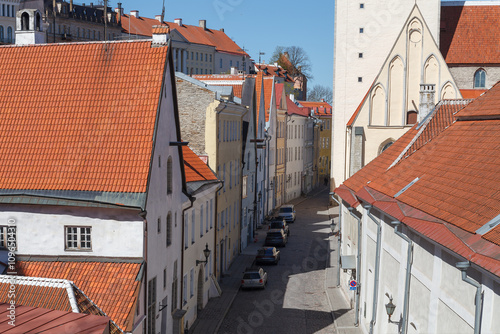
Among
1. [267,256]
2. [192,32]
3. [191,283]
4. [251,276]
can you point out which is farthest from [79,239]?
[192,32]

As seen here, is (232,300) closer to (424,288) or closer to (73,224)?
(73,224)

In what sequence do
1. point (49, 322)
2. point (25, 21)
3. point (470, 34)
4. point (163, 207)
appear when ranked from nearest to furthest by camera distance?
point (49, 322) < point (163, 207) < point (25, 21) < point (470, 34)

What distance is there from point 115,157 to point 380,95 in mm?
33506

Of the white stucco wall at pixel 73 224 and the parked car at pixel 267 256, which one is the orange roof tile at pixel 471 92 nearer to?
the parked car at pixel 267 256

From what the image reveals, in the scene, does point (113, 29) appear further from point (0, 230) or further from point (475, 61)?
point (0, 230)

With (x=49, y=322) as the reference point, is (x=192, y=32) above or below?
above

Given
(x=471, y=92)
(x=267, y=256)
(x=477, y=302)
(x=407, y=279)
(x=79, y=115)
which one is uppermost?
(x=471, y=92)

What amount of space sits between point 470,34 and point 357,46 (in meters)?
10.1

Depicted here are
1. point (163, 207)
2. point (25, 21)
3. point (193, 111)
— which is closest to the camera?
point (163, 207)

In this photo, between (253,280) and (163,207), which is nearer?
Answer: (163,207)

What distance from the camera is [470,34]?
59.3 metres

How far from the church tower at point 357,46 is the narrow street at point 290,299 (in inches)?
654

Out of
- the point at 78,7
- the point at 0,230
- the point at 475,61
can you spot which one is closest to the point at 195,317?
the point at 0,230

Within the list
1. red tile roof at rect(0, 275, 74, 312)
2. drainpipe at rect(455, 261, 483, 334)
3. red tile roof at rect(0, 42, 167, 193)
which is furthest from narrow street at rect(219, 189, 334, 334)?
drainpipe at rect(455, 261, 483, 334)
